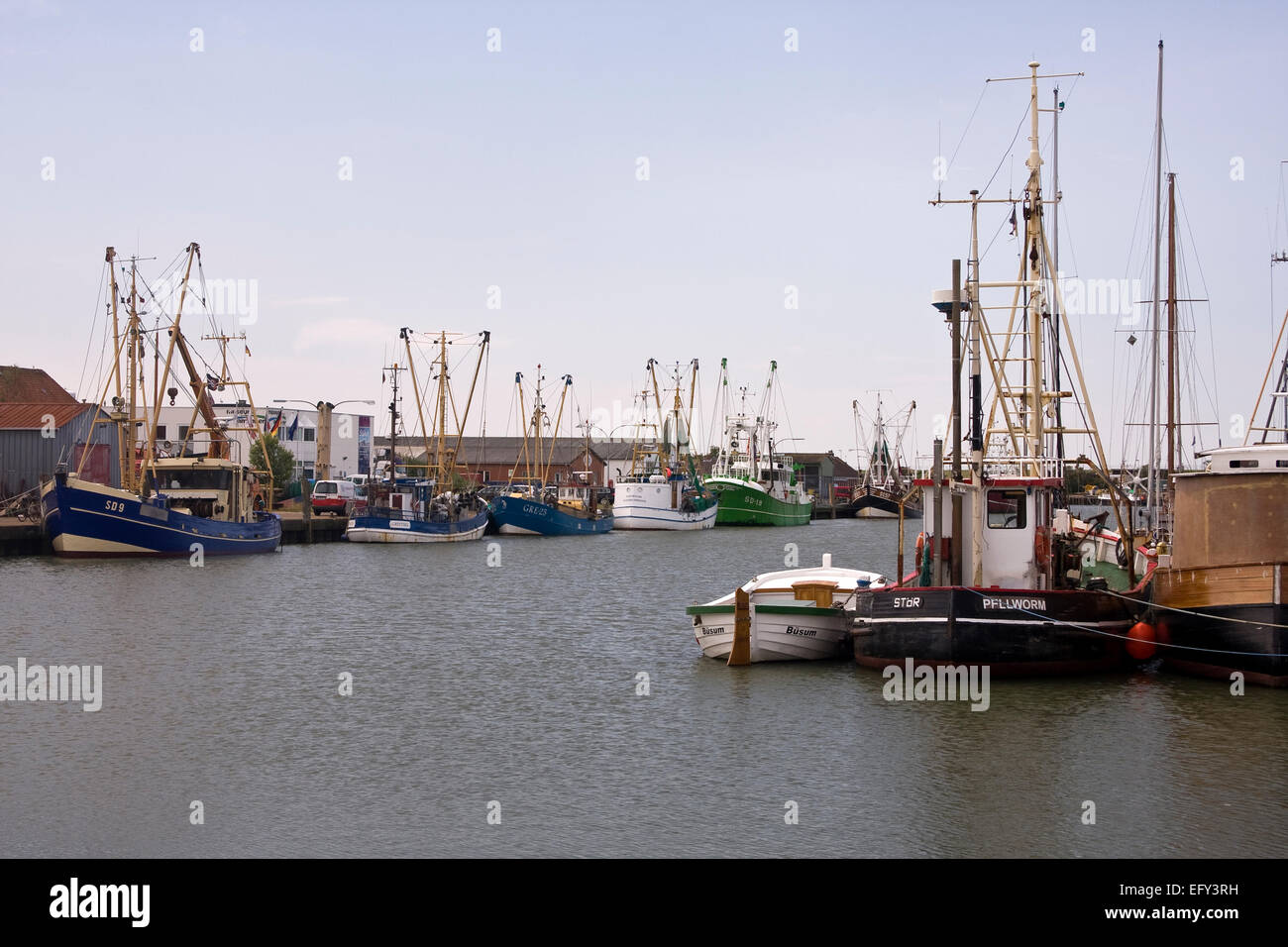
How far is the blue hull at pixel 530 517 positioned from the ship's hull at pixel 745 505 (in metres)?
19.5

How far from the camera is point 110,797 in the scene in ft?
53.3

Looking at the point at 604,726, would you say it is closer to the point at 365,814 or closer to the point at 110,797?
the point at 365,814

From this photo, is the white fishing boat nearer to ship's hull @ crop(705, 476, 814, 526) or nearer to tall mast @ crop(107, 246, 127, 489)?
ship's hull @ crop(705, 476, 814, 526)

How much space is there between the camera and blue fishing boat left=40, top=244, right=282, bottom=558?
5269 cm

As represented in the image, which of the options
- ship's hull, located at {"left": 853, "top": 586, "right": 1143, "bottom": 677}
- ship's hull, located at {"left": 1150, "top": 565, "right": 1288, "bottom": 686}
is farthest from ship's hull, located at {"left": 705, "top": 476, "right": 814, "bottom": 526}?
ship's hull, located at {"left": 1150, "top": 565, "right": 1288, "bottom": 686}

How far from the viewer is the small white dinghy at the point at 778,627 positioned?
26297 mm

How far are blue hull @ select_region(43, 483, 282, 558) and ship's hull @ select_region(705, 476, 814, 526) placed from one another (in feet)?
176

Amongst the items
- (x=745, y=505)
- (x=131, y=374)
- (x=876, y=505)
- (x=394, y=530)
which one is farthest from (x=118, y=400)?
(x=876, y=505)

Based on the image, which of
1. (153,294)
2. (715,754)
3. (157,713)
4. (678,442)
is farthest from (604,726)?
(678,442)

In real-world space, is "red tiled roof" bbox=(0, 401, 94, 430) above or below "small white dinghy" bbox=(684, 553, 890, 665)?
above

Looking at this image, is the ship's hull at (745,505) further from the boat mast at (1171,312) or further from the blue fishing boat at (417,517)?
the boat mast at (1171,312)

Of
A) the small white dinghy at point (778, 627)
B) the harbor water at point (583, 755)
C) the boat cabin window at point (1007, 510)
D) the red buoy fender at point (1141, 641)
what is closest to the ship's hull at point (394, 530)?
the harbor water at point (583, 755)

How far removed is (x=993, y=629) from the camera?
23078 millimetres
